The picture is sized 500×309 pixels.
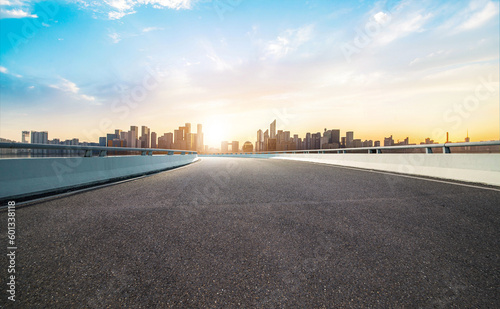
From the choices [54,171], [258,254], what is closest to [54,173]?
[54,171]

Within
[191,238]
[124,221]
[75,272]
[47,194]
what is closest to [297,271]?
[191,238]

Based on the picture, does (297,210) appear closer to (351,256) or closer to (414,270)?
(351,256)

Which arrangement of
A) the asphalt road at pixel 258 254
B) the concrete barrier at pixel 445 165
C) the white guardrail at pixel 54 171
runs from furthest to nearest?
the concrete barrier at pixel 445 165 < the white guardrail at pixel 54 171 < the asphalt road at pixel 258 254

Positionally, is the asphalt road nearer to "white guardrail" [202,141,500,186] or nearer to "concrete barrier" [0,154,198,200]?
"concrete barrier" [0,154,198,200]

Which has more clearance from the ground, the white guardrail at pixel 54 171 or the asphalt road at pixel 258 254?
the white guardrail at pixel 54 171

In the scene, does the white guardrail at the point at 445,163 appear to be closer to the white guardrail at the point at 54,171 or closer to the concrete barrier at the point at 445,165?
the concrete barrier at the point at 445,165

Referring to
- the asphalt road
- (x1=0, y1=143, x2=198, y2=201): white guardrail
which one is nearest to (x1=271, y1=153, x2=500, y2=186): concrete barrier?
the asphalt road

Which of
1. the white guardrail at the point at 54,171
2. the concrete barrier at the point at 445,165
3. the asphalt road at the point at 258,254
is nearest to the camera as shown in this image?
the asphalt road at the point at 258,254

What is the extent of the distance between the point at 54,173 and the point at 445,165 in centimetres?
1296

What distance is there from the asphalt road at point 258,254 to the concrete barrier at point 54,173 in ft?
3.93

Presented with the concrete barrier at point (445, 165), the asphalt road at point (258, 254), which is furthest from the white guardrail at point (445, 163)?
the asphalt road at point (258, 254)

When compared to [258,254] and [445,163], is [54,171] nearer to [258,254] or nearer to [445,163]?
[258,254]

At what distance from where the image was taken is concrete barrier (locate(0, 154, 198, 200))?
602 centimetres

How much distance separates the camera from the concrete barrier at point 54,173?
602cm
